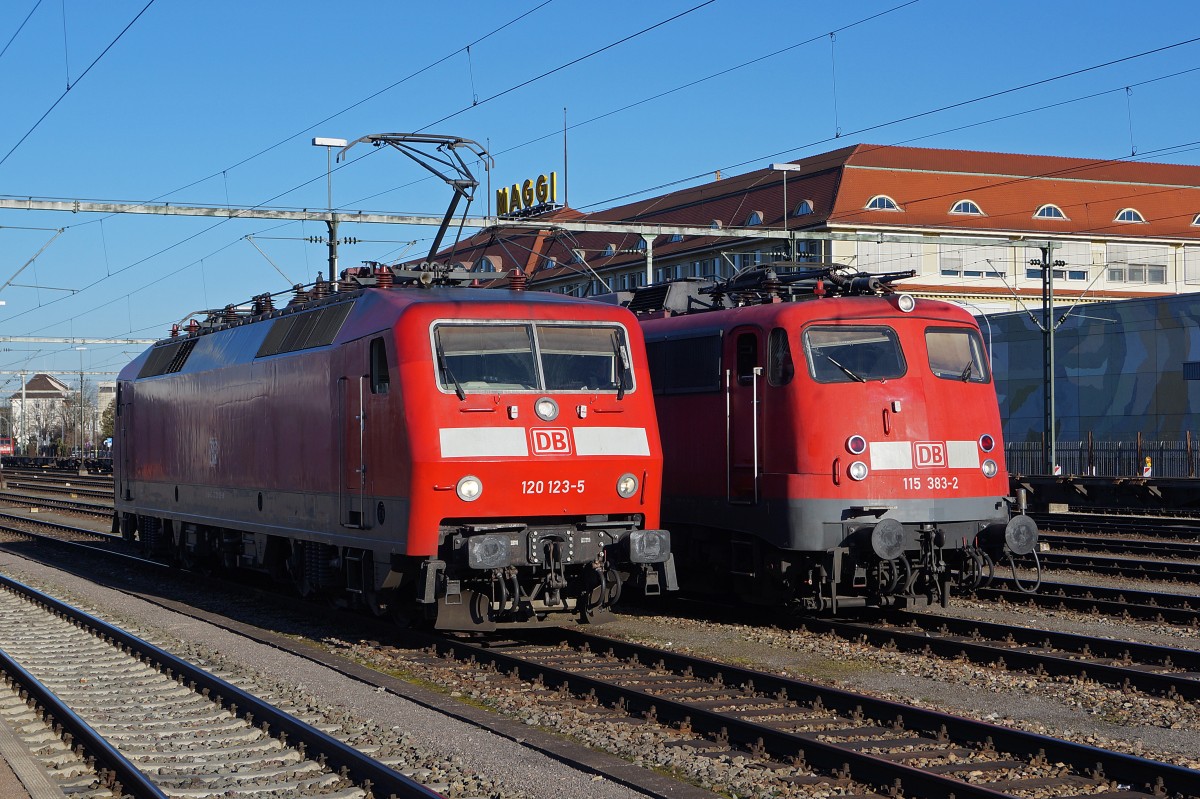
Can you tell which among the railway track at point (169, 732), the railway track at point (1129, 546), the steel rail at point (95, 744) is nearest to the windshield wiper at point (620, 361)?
the railway track at point (169, 732)

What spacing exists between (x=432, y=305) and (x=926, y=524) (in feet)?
17.8

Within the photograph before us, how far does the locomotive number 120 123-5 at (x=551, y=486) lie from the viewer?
12.7m

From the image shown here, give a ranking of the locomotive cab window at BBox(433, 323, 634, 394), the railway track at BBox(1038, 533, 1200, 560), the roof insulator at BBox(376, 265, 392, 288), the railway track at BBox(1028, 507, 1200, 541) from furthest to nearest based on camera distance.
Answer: the railway track at BBox(1028, 507, 1200, 541)
the railway track at BBox(1038, 533, 1200, 560)
the roof insulator at BBox(376, 265, 392, 288)
the locomotive cab window at BBox(433, 323, 634, 394)

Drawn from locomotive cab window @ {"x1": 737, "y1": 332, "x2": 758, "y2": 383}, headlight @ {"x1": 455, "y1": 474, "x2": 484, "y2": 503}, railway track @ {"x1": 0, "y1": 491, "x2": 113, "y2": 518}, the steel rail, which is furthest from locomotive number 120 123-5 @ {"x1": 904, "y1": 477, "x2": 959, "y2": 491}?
railway track @ {"x1": 0, "y1": 491, "x2": 113, "y2": 518}

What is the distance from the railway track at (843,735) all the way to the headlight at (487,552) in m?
0.88

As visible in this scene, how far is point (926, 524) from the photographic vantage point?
14.1 m

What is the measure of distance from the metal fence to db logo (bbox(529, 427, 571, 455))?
2651 centimetres

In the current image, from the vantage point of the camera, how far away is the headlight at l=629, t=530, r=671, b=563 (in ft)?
42.7

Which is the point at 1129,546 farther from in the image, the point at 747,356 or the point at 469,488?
the point at 469,488

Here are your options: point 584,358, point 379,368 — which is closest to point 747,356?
point 584,358

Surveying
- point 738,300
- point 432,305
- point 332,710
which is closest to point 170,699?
point 332,710

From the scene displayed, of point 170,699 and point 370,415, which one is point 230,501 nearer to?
point 370,415

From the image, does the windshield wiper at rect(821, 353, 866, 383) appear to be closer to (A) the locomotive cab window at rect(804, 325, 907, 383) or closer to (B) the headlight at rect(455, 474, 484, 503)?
(A) the locomotive cab window at rect(804, 325, 907, 383)

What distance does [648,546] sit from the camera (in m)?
13.1
